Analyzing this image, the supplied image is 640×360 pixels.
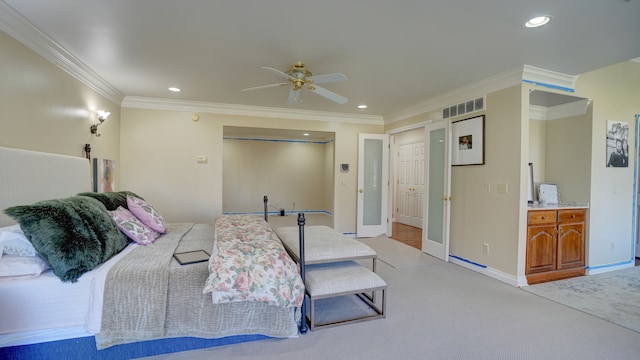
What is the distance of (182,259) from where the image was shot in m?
2.26

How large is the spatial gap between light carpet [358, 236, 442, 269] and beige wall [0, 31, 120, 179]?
435cm

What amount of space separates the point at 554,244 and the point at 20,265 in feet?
17.3

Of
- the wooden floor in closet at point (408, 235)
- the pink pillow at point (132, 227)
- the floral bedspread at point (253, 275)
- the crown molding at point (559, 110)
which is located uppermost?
the crown molding at point (559, 110)

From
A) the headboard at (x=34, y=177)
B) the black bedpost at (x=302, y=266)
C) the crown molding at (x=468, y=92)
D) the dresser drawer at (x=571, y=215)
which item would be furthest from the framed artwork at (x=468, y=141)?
the headboard at (x=34, y=177)

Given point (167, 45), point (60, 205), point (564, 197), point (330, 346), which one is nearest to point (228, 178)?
point (167, 45)

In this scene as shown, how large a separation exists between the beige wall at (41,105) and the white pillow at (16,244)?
938 millimetres

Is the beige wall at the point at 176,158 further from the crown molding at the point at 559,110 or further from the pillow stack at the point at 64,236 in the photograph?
the crown molding at the point at 559,110

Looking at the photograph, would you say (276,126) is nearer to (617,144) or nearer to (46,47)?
(46,47)

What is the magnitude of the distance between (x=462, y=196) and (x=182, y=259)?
379cm

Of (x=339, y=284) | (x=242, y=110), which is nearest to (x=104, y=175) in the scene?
(x=242, y=110)

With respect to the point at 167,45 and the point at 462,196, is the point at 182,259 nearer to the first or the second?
the point at 167,45

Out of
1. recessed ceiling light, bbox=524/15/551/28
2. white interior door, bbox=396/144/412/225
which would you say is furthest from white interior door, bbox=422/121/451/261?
white interior door, bbox=396/144/412/225

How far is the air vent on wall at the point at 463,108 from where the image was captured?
153 inches

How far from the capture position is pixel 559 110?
13.5ft
